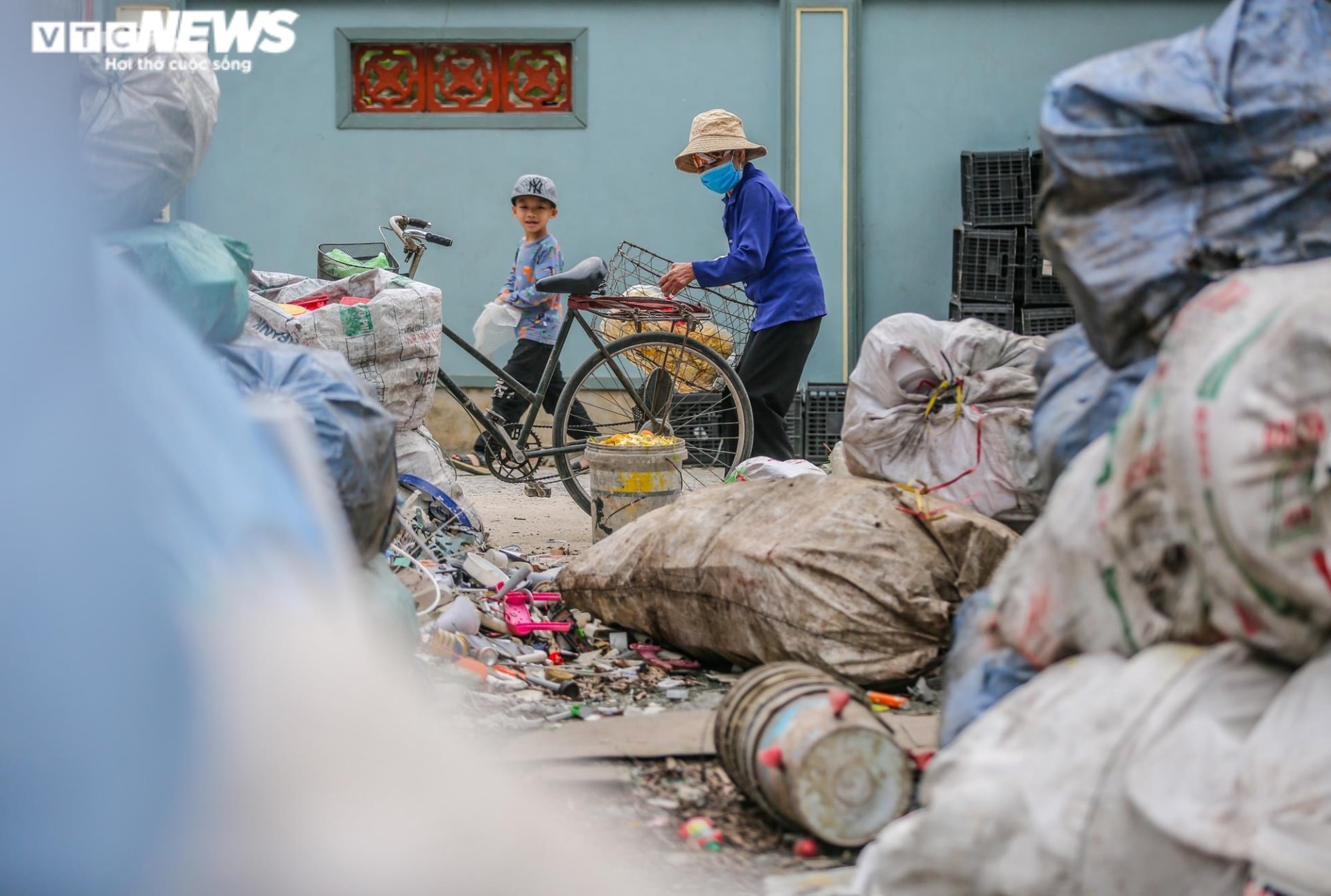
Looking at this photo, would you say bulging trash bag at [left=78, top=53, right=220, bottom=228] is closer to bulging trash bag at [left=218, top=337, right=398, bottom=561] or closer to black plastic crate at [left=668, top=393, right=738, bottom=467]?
bulging trash bag at [left=218, top=337, right=398, bottom=561]

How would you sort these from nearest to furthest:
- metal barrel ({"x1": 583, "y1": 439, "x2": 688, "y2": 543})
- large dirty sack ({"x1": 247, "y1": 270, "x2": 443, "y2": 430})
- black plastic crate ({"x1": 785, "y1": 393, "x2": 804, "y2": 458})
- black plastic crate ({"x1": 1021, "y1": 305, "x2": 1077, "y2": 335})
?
large dirty sack ({"x1": 247, "y1": 270, "x2": 443, "y2": 430}) → metal barrel ({"x1": 583, "y1": 439, "x2": 688, "y2": 543}) → black plastic crate ({"x1": 785, "y1": 393, "x2": 804, "y2": 458}) → black plastic crate ({"x1": 1021, "y1": 305, "x2": 1077, "y2": 335})

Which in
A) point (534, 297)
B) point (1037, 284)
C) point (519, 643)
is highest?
point (1037, 284)

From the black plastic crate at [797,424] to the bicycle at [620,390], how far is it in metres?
1.69

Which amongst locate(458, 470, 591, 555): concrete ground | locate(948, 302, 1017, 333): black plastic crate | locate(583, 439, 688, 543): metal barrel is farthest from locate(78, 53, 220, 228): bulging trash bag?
locate(948, 302, 1017, 333): black plastic crate

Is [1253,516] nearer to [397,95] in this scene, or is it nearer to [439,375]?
[439,375]

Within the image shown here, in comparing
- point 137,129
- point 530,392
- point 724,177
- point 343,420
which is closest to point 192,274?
point 137,129

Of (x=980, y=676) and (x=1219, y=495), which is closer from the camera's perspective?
(x=1219, y=495)

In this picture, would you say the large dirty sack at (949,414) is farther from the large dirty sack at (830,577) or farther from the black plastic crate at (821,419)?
the black plastic crate at (821,419)

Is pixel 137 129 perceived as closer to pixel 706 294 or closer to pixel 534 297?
pixel 534 297

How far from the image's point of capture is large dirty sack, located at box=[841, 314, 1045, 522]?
3570mm

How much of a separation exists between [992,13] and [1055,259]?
715 centimetres

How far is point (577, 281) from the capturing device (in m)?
5.67

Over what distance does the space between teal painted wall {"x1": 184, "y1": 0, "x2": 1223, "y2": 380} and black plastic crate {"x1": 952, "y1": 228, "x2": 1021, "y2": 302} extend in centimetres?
44

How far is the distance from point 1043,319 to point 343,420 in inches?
250
